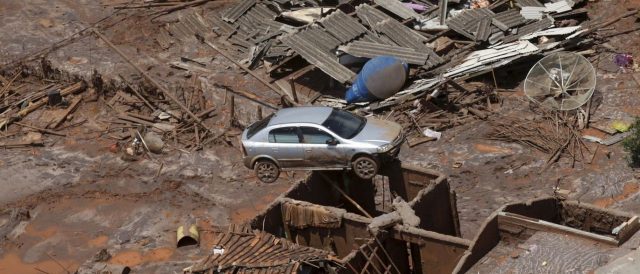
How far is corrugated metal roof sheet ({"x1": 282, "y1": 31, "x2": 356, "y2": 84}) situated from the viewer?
2931 centimetres

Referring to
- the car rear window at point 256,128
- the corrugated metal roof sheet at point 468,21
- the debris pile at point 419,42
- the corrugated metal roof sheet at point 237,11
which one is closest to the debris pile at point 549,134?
the debris pile at point 419,42

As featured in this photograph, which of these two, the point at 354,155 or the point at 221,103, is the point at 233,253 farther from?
the point at 221,103

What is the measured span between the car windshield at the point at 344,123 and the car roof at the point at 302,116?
0.50ft


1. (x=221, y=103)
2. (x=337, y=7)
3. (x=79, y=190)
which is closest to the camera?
(x=79, y=190)

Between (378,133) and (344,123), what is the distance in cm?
93

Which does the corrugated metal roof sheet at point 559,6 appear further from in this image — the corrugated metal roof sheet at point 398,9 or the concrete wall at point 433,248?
the concrete wall at point 433,248

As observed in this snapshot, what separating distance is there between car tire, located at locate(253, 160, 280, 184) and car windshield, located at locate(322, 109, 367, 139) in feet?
5.80

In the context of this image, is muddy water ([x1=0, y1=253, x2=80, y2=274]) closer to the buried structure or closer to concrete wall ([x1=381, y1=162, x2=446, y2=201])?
the buried structure

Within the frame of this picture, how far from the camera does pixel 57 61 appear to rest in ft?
112

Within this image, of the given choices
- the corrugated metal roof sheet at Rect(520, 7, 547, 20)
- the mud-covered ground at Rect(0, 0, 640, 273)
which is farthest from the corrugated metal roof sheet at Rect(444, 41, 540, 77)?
the corrugated metal roof sheet at Rect(520, 7, 547, 20)

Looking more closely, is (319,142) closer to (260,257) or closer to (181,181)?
(260,257)

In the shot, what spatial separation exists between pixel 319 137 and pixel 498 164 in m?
5.45

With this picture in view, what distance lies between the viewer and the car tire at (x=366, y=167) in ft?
72.0

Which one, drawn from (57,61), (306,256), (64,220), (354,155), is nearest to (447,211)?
(354,155)
